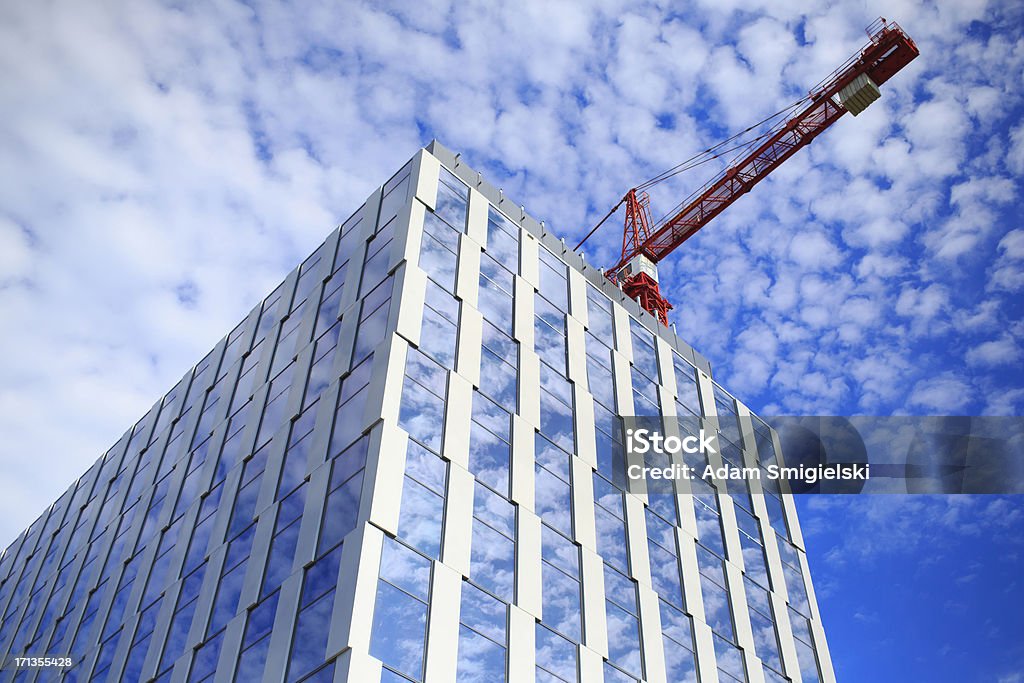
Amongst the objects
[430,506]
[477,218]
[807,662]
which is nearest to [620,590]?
[430,506]

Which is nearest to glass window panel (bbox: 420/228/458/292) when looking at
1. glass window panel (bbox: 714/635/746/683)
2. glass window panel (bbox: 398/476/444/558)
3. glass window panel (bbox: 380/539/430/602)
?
glass window panel (bbox: 398/476/444/558)

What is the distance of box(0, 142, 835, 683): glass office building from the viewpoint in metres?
27.7

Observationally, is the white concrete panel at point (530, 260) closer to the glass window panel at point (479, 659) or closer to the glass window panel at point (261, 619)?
the glass window panel at point (479, 659)

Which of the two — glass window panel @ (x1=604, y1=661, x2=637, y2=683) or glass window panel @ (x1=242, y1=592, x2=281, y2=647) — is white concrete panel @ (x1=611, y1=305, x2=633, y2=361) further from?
glass window panel @ (x1=242, y1=592, x2=281, y2=647)

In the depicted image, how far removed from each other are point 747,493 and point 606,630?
1688 centimetres

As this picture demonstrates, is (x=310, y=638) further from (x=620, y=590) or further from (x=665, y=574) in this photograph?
(x=665, y=574)

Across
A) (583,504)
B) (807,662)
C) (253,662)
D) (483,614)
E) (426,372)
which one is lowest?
(253,662)

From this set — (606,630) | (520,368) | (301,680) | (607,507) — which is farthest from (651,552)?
(301,680)

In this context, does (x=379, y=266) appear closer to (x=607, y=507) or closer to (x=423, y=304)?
(x=423, y=304)

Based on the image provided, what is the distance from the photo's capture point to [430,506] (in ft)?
94.6

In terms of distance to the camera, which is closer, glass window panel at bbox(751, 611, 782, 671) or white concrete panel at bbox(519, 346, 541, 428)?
white concrete panel at bbox(519, 346, 541, 428)

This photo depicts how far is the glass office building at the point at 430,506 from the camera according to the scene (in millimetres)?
27688

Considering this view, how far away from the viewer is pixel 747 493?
155ft

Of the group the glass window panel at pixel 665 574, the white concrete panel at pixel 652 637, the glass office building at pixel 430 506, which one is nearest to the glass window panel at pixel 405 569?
the glass office building at pixel 430 506
